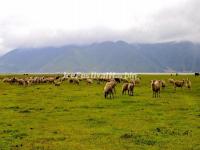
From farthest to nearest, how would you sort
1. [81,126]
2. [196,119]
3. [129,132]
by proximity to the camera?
[196,119], [81,126], [129,132]

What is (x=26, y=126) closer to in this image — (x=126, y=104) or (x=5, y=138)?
(x=5, y=138)

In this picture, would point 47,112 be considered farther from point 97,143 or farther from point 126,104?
point 97,143

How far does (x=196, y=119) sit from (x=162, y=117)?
217 centimetres

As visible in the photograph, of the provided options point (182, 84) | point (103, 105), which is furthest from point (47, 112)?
point (182, 84)

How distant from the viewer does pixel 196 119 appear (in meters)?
25.8

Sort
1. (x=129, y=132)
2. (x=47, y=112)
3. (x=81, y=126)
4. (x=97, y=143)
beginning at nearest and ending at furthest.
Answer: (x=97, y=143) → (x=129, y=132) → (x=81, y=126) → (x=47, y=112)

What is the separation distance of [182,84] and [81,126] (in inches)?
1284

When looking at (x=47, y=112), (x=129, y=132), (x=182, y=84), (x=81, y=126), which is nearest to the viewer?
(x=129, y=132)

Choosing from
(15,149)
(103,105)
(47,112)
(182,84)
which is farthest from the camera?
(182,84)

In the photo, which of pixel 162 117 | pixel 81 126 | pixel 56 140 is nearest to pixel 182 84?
pixel 162 117

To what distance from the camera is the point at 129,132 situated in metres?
21.5

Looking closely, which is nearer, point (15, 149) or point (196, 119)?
point (15, 149)

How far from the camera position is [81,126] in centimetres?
2334

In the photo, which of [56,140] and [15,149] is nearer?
[15,149]
